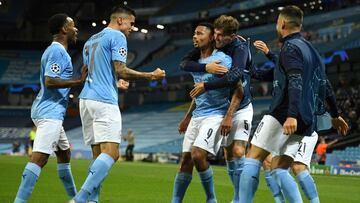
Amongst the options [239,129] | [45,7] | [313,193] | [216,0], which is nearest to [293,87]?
[313,193]

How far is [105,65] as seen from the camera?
7.50 meters

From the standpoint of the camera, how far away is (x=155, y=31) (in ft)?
200

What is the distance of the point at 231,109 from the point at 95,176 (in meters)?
2.20

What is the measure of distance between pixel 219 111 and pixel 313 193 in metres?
1.84

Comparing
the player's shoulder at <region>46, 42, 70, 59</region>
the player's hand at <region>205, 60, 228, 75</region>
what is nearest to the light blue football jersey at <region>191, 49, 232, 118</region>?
the player's hand at <region>205, 60, 228, 75</region>

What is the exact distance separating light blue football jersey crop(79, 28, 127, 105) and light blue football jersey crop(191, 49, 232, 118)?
4.60 feet

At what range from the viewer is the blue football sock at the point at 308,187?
7.18m

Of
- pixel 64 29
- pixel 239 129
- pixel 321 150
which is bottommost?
pixel 321 150

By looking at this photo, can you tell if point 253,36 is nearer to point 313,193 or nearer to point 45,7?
point 45,7

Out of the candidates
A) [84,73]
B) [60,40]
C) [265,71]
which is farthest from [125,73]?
[265,71]

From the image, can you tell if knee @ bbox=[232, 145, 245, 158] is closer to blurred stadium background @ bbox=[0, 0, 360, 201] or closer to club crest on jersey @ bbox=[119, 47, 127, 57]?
club crest on jersey @ bbox=[119, 47, 127, 57]

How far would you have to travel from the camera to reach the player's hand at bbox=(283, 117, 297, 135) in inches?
249

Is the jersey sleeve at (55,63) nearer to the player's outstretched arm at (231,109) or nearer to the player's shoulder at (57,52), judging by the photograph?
Result: the player's shoulder at (57,52)

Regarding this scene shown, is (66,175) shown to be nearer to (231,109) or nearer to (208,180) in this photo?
(208,180)
